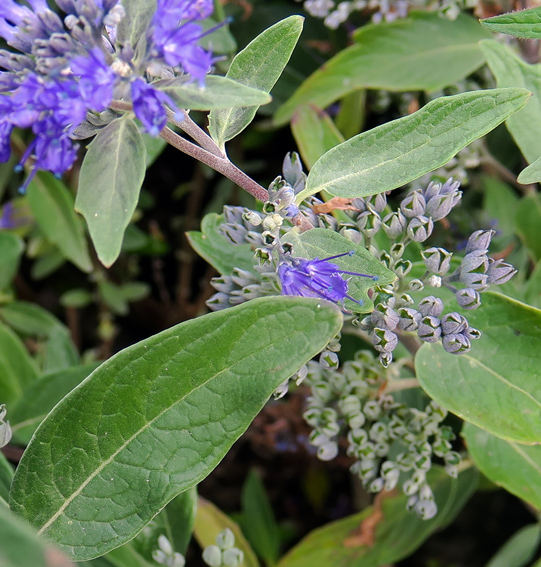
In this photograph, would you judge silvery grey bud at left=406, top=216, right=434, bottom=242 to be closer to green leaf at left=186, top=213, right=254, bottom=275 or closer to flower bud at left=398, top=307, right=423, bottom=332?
flower bud at left=398, top=307, right=423, bottom=332

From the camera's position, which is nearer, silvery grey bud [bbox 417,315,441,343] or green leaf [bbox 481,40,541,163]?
silvery grey bud [bbox 417,315,441,343]

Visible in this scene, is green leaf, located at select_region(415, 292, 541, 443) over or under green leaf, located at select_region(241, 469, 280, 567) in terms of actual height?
over

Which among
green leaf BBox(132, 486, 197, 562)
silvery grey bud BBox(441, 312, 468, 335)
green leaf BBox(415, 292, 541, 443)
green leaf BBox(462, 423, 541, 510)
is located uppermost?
silvery grey bud BBox(441, 312, 468, 335)

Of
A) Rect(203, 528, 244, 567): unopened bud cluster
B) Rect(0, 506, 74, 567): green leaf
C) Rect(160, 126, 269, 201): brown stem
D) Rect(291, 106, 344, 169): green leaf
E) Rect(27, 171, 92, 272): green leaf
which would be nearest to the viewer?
Rect(0, 506, 74, 567): green leaf

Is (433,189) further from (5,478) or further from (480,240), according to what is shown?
(5,478)

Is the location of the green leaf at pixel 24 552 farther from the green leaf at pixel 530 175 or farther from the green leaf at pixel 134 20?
the green leaf at pixel 530 175

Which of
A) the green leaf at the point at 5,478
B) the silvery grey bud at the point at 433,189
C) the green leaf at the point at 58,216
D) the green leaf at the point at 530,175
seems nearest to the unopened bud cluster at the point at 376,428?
the silvery grey bud at the point at 433,189

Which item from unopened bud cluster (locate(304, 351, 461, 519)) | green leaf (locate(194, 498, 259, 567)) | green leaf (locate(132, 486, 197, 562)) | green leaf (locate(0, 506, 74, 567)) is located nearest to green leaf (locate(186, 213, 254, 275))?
unopened bud cluster (locate(304, 351, 461, 519))
